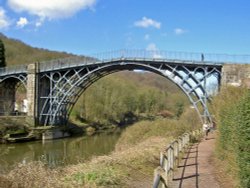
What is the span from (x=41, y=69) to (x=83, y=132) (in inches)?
414

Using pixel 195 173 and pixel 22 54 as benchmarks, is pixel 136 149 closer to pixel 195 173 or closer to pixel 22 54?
pixel 195 173

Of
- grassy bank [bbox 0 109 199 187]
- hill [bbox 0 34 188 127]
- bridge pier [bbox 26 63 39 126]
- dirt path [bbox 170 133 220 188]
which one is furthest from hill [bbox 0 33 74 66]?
grassy bank [bbox 0 109 199 187]

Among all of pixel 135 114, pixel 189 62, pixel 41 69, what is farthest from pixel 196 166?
pixel 135 114

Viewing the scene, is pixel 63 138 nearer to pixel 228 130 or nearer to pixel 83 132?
pixel 83 132

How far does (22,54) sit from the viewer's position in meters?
96.8

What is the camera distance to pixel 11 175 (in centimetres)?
834

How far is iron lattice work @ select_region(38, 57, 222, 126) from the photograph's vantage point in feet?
114

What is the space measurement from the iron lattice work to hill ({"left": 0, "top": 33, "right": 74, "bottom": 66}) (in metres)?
36.9

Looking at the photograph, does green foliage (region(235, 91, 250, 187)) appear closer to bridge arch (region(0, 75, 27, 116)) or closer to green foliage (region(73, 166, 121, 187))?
green foliage (region(73, 166, 121, 187))

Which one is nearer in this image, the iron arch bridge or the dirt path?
the dirt path

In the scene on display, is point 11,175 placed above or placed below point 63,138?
above

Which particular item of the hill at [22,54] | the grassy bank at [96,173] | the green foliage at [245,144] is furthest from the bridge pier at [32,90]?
the green foliage at [245,144]

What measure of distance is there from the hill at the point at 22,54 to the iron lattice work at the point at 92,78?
36.9 m

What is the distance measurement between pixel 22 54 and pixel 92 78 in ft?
178
